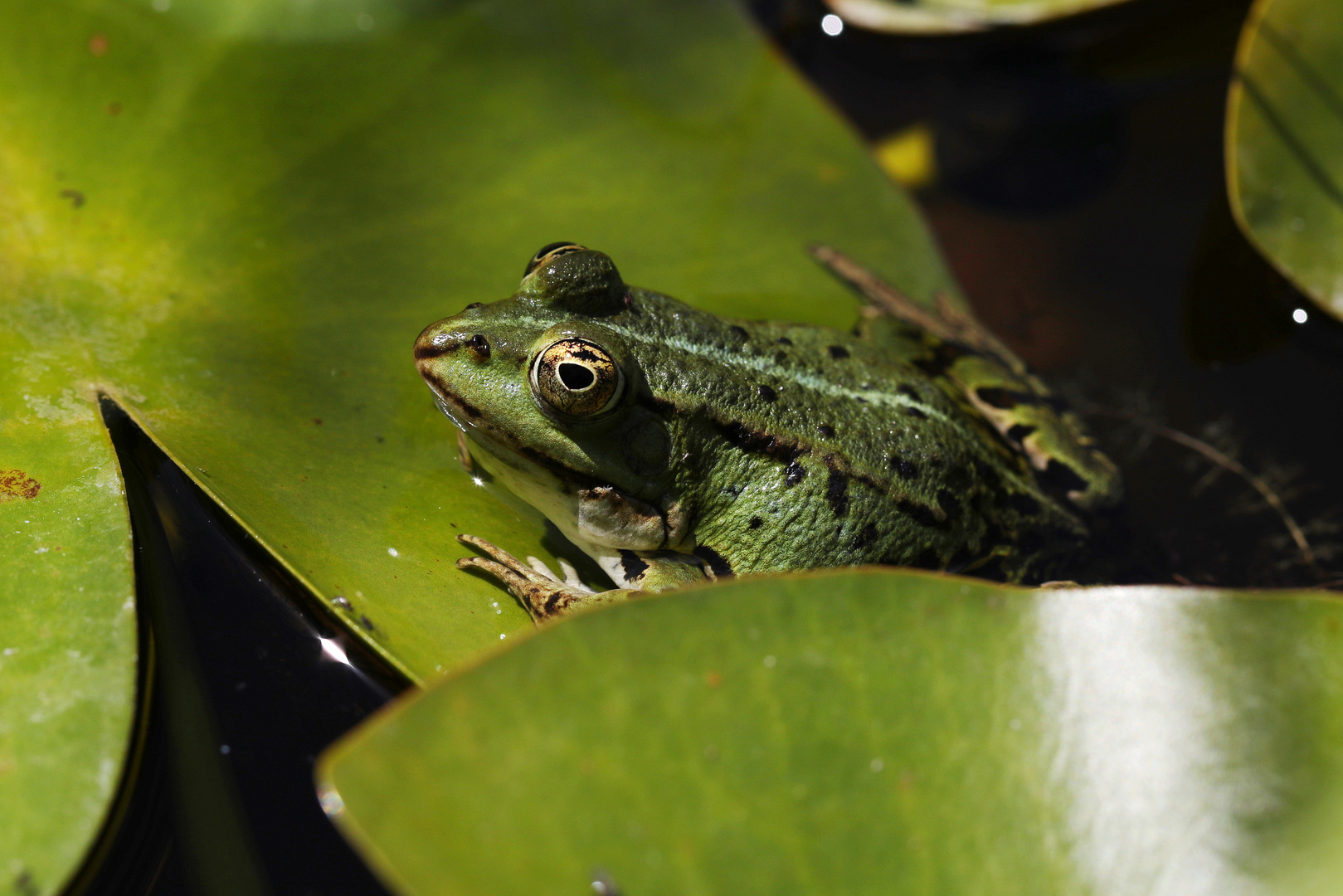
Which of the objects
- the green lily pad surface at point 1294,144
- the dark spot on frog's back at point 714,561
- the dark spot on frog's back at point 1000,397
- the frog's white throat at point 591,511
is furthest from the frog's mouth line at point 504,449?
the green lily pad surface at point 1294,144

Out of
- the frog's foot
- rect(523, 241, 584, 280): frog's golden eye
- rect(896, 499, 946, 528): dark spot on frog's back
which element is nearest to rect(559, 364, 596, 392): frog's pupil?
rect(523, 241, 584, 280): frog's golden eye

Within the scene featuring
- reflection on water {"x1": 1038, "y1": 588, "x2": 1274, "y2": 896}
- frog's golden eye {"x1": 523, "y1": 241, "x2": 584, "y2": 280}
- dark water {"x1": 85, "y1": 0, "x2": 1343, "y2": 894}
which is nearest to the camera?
reflection on water {"x1": 1038, "y1": 588, "x2": 1274, "y2": 896}

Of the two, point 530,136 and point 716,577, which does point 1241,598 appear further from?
point 530,136

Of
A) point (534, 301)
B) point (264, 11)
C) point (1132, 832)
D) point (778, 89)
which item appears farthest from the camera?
point (778, 89)

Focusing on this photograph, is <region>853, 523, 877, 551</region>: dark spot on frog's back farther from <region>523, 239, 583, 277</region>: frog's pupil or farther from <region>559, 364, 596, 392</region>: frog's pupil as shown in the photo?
<region>523, 239, 583, 277</region>: frog's pupil

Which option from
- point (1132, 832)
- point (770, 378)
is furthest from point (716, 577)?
point (1132, 832)

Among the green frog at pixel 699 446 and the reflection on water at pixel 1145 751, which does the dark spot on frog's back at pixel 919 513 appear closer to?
the green frog at pixel 699 446

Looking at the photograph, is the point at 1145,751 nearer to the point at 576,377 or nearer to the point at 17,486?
the point at 576,377
